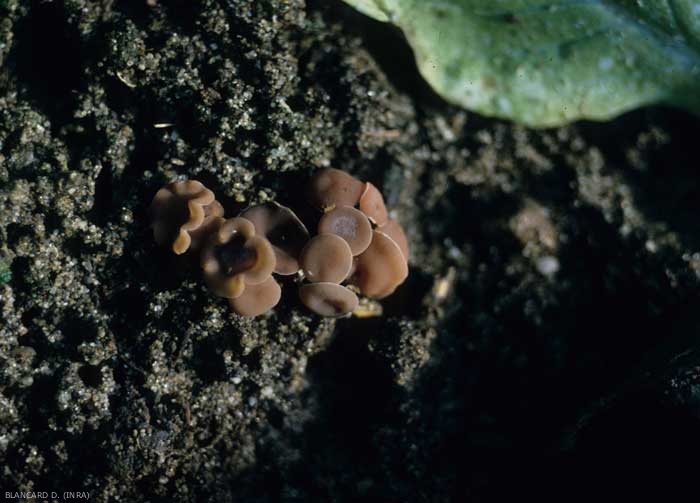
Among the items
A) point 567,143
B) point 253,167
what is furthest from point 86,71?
point 567,143

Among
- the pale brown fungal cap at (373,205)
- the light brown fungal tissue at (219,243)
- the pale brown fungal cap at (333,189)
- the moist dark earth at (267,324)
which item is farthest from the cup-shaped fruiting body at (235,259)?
the pale brown fungal cap at (373,205)

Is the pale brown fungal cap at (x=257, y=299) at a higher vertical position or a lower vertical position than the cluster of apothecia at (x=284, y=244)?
lower

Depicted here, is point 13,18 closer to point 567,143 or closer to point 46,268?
point 46,268

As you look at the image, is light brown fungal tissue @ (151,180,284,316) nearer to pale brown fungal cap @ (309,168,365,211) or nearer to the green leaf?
pale brown fungal cap @ (309,168,365,211)

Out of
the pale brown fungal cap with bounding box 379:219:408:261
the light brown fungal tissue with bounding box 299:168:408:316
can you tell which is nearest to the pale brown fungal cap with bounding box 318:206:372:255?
the light brown fungal tissue with bounding box 299:168:408:316

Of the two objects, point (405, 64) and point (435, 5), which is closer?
point (435, 5)

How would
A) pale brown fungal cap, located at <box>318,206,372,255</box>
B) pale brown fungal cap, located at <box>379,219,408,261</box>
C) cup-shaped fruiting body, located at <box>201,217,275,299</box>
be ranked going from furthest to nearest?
pale brown fungal cap, located at <box>379,219,408,261</box> < pale brown fungal cap, located at <box>318,206,372,255</box> < cup-shaped fruiting body, located at <box>201,217,275,299</box>

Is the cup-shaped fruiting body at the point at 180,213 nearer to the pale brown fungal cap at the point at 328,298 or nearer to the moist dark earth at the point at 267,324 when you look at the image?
the moist dark earth at the point at 267,324
